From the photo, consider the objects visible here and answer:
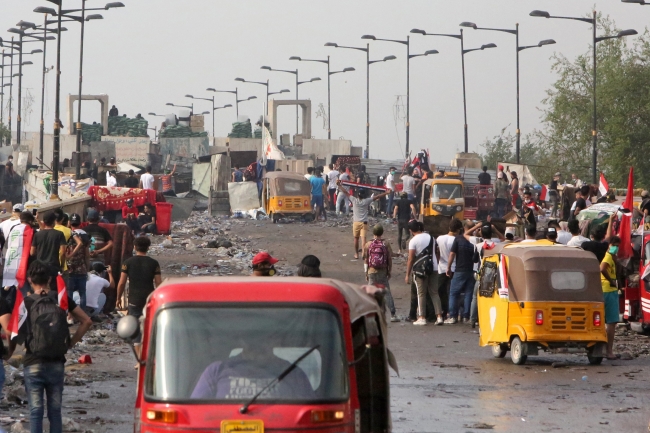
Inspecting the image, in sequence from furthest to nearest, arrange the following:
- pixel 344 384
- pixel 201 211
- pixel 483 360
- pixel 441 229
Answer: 1. pixel 201 211
2. pixel 441 229
3. pixel 483 360
4. pixel 344 384

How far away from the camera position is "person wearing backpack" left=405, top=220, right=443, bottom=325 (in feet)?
67.1

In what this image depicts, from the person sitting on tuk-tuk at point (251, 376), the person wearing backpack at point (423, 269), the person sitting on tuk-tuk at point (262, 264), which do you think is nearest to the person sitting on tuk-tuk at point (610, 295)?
the person wearing backpack at point (423, 269)

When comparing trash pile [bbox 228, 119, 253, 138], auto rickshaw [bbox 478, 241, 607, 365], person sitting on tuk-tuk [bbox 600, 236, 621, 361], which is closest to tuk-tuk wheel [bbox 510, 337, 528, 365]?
auto rickshaw [bbox 478, 241, 607, 365]

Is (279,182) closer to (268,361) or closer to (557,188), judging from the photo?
(557,188)

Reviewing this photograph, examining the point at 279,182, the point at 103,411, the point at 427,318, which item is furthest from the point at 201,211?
the point at 103,411

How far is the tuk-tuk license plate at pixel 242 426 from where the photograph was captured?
719 cm

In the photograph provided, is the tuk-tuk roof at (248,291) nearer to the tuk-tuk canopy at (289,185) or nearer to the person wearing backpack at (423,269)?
the person wearing backpack at (423,269)

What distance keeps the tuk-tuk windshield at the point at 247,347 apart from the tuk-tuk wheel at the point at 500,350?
9.33 m

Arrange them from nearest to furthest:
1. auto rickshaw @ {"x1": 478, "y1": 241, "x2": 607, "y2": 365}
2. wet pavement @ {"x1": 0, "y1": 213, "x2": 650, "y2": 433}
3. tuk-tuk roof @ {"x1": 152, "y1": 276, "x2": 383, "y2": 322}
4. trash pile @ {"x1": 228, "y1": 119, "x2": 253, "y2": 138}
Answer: tuk-tuk roof @ {"x1": 152, "y1": 276, "x2": 383, "y2": 322} → wet pavement @ {"x1": 0, "y1": 213, "x2": 650, "y2": 433} → auto rickshaw @ {"x1": 478, "y1": 241, "x2": 607, "y2": 365} → trash pile @ {"x1": 228, "y1": 119, "x2": 253, "y2": 138}

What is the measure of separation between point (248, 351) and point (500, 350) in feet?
31.6

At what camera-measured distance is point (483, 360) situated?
1658cm

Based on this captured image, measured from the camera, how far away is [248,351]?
7.50 metres

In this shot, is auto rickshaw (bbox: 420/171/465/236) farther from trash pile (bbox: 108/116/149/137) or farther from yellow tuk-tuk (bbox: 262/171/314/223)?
trash pile (bbox: 108/116/149/137)

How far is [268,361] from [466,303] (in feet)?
44.4
